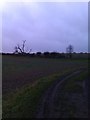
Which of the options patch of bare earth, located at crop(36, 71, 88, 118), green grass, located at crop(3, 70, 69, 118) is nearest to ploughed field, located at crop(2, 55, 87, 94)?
green grass, located at crop(3, 70, 69, 118)

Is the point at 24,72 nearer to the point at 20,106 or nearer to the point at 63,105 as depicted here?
the point at 63,105

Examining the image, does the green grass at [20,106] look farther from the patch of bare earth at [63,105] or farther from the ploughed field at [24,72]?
the ploughed field at [24,72]

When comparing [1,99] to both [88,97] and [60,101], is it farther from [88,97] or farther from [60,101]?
[88,97]

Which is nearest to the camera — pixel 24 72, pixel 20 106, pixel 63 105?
pixel 20 106

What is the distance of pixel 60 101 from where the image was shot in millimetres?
14094

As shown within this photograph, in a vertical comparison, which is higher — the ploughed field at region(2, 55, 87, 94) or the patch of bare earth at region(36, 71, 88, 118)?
the ploughed field at region(2, 55, 87, 94)

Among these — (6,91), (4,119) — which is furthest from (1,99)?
(4,119)

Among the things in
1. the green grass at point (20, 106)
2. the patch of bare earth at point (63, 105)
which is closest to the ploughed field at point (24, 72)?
the green grass at point (20, 106)

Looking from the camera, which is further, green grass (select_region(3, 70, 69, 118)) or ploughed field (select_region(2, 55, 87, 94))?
ploughed field (select_region(2, 55, 87, 94))

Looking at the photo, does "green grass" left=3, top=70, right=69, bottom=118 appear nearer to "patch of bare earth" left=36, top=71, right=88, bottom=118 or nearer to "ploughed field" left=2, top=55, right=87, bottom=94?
"patch of bare earth" left=36, top=71, right=88, bottom=118

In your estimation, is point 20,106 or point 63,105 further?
point 63,105

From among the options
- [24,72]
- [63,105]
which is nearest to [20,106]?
[63,105]

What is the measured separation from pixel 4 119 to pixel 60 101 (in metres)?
3.79

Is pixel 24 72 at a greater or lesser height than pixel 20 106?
greater
